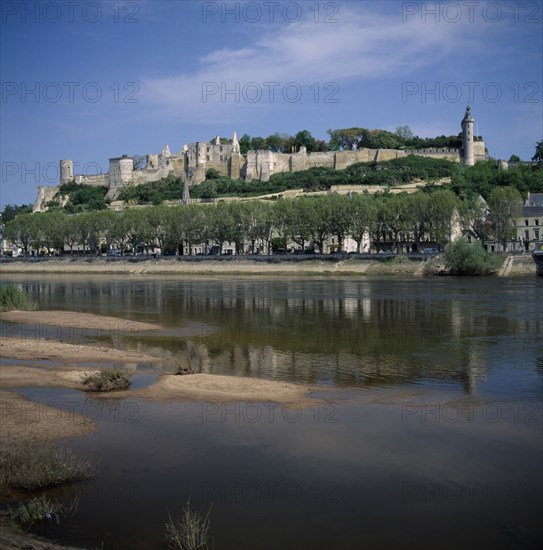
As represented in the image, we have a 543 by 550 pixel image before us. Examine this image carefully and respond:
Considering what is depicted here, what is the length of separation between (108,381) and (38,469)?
5623 mm

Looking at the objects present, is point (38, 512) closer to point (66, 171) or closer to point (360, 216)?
point (360, 216)

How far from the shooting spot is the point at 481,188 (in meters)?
79.8

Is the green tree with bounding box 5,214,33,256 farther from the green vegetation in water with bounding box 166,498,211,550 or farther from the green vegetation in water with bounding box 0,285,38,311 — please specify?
the green vegetation in water with bounding box 166,498,211,550

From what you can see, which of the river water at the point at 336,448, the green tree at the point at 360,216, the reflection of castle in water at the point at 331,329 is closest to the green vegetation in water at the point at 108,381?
the river water at the point at 336,448

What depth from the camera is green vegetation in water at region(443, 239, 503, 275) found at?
5159 centimetres

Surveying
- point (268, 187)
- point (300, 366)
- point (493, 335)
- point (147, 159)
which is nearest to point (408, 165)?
point (268, 187)

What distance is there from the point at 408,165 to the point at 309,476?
94.5 m

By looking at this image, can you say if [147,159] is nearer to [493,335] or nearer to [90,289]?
[90,289]

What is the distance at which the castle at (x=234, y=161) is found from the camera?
10550 centimetres

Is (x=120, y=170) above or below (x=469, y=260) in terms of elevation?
above

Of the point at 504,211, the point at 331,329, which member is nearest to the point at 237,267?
the point at 504,211

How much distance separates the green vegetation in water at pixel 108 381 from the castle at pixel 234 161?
86312 mm

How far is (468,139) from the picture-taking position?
10306 centimetres

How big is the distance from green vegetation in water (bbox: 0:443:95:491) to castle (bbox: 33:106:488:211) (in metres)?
91.7
